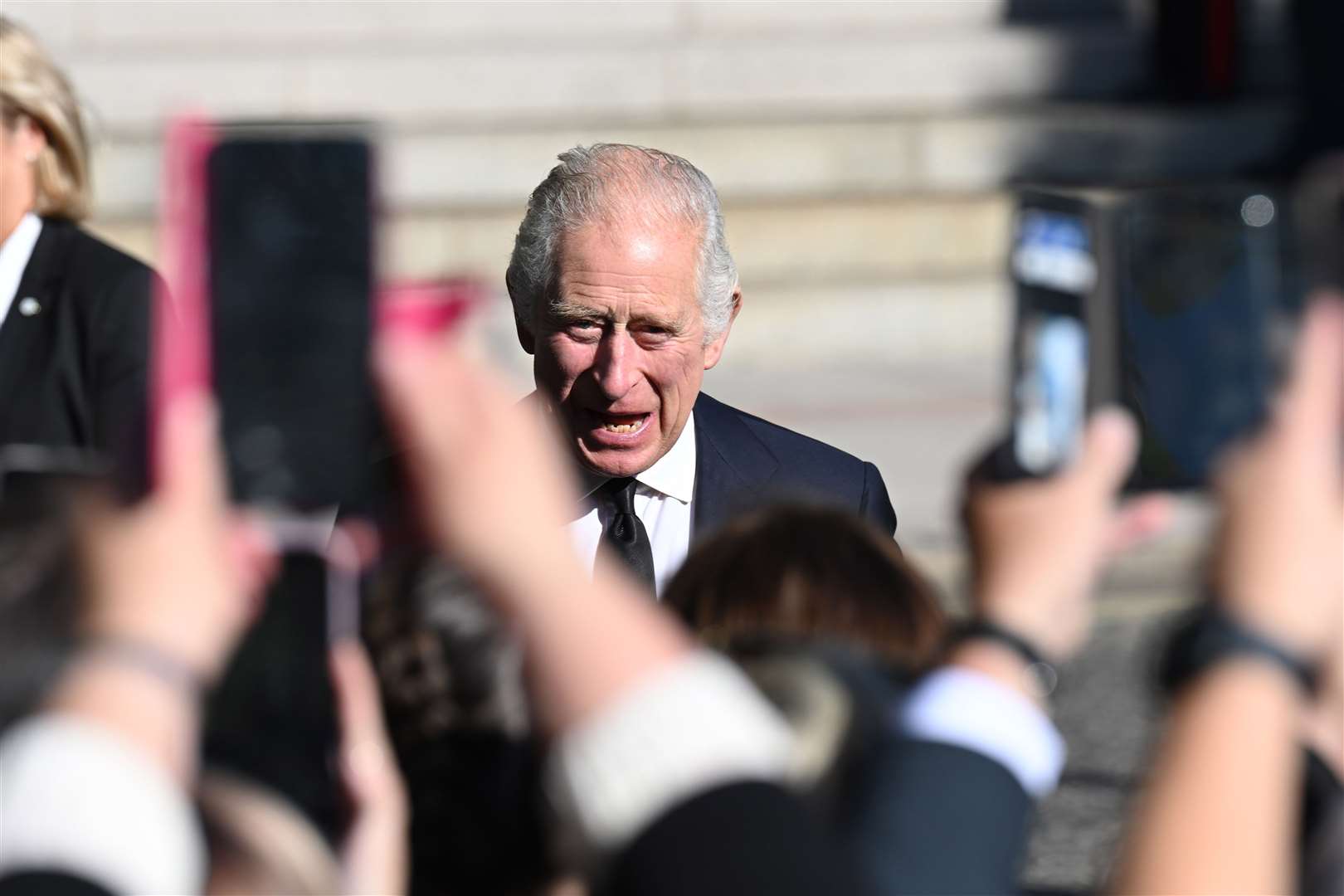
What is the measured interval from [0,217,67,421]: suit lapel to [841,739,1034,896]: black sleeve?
1798 mm

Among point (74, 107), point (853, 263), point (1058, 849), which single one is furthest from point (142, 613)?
point (853, 263)

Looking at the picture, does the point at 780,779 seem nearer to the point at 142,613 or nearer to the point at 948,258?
the point at 142,613

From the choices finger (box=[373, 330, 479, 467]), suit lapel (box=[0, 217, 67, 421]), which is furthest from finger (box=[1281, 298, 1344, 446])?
suit lapel (box=[0, 217, 67, 421])

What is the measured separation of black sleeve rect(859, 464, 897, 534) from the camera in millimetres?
2738

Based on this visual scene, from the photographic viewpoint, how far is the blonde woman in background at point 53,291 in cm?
259

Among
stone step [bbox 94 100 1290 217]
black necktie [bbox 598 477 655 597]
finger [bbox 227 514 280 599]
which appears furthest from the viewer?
stone step [bbox 94 100 1290 217]

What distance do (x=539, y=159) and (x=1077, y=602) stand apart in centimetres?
805

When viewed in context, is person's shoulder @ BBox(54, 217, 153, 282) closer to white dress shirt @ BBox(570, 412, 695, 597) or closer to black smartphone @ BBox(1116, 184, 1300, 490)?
white dress shirt @ BBox(570, 412, 695, 597)

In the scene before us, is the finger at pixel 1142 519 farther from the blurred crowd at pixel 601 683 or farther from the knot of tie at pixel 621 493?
the knot of tie at pixel 621 493

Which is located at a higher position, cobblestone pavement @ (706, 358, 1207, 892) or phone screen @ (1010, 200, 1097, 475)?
phone screen @ (1010, 200, 1097, 475)

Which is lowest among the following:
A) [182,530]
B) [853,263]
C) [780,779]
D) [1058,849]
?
[1058,849]

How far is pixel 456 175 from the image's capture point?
9000 millimetres

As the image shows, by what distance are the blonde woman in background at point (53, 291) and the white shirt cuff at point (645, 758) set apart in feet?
5.61

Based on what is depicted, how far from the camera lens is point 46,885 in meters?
0.89
